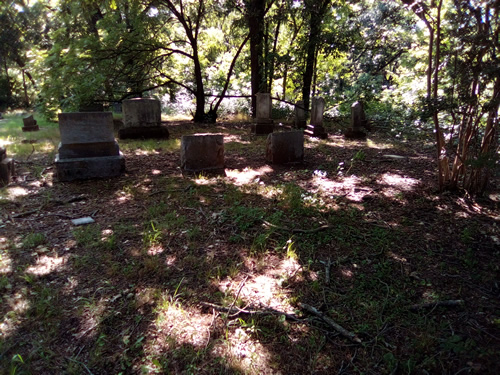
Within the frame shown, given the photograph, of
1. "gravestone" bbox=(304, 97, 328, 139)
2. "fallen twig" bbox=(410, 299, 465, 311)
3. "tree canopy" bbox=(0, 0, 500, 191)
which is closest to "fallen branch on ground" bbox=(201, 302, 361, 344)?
"fallen twig" bbox=(410, 299, 465, 311)

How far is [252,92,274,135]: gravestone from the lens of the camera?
10469mm

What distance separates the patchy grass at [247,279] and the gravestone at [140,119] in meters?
4.76

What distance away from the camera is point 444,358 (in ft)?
6.69

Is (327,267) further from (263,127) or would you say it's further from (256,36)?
(256,36)

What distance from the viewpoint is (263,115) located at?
10602 mm

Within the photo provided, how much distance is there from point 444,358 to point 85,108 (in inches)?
434

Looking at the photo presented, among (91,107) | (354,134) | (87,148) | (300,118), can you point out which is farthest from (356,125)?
(91,107)

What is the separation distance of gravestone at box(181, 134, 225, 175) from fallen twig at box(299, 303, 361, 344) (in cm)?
380

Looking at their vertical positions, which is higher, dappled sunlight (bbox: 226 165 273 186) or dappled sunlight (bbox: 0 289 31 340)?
dappled sunlight (bbox: 226 165 273 186)

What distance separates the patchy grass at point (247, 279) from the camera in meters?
2.12

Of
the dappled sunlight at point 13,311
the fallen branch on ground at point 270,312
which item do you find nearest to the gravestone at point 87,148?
the dappled sunlight at point 13,311

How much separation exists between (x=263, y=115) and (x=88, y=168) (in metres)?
6.29

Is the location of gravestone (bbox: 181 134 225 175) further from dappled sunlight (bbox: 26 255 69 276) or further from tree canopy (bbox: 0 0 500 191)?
tree canopy (bbox: 0 0 500 191)

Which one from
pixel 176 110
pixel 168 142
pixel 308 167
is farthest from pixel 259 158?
pixel 176 110
